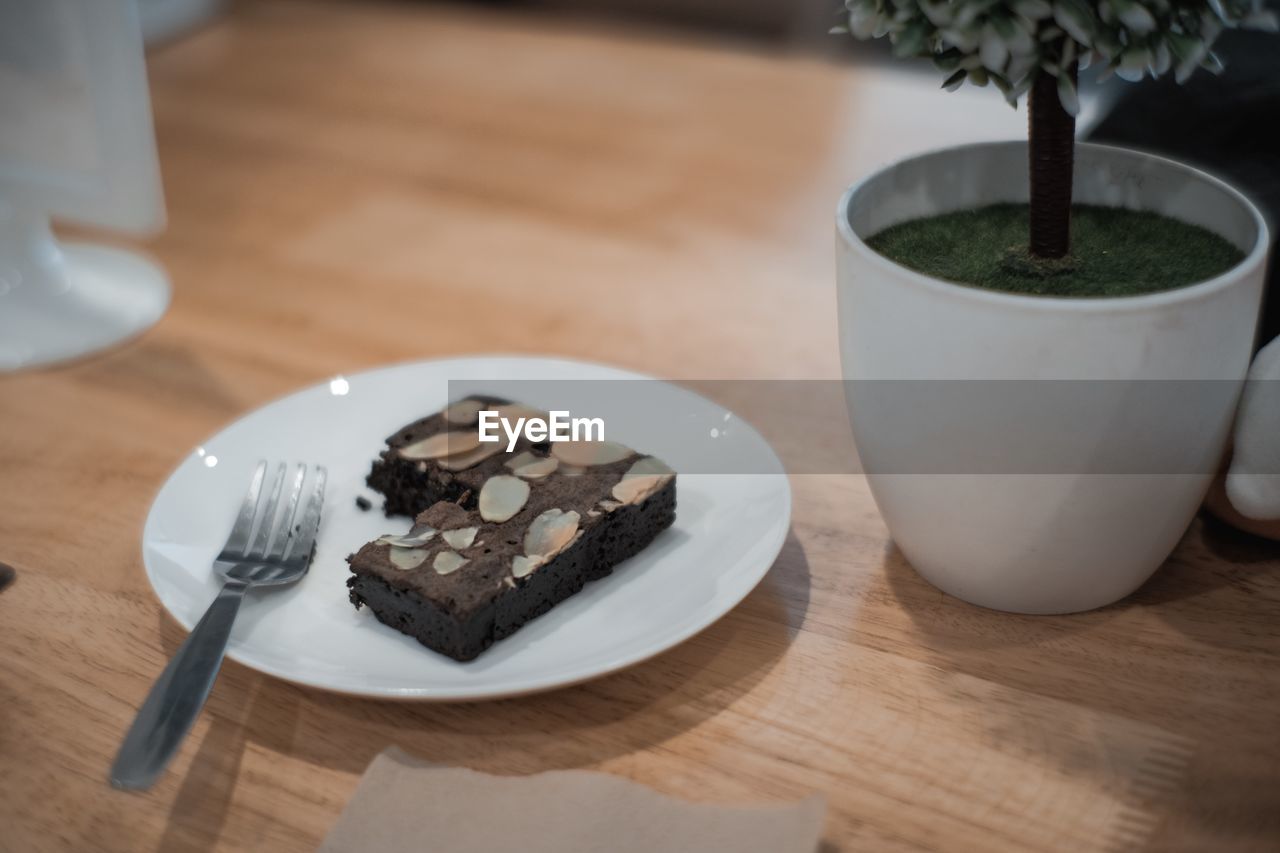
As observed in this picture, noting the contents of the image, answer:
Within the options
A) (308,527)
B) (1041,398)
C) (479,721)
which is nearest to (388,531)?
(308,527)

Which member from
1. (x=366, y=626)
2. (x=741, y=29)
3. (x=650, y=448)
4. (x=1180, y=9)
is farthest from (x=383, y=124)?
(x=741, y=29)

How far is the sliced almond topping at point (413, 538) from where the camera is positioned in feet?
2.03

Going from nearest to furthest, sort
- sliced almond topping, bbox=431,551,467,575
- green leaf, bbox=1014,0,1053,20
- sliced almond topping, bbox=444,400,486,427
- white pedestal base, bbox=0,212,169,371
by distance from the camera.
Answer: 1. green leaf, bbox=1014,0,1053,20
2. sliced almond topping, bbox=431,551,467,575
3. sliced almond topping, bbox=444,400,486,427
4. white pedestal base, bbox=0,212,169,371

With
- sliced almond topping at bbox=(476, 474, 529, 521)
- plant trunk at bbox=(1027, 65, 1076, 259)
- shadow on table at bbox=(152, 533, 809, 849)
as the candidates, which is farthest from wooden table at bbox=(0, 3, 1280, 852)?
plant trunk at bbox=(1027, 65, 1076, 259)

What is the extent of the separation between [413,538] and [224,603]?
100 mm

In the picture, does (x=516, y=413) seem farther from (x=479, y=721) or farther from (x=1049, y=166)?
(x=1049, y=166)

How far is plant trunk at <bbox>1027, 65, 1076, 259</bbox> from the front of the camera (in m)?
0.57

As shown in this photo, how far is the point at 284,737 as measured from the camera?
584 millimetres

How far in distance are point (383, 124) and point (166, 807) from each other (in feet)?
3.43

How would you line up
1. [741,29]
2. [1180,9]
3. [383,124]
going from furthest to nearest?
[741,29]
[383,124]
[1180,9]

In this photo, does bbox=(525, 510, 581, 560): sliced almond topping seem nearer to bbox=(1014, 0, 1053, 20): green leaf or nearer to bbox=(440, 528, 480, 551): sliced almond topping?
bbox=(440, 528, 480, 551): sliced almond topping

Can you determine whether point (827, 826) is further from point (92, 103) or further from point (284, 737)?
point (92, 103)

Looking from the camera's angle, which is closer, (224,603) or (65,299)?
(224,603)

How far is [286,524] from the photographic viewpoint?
68cm
